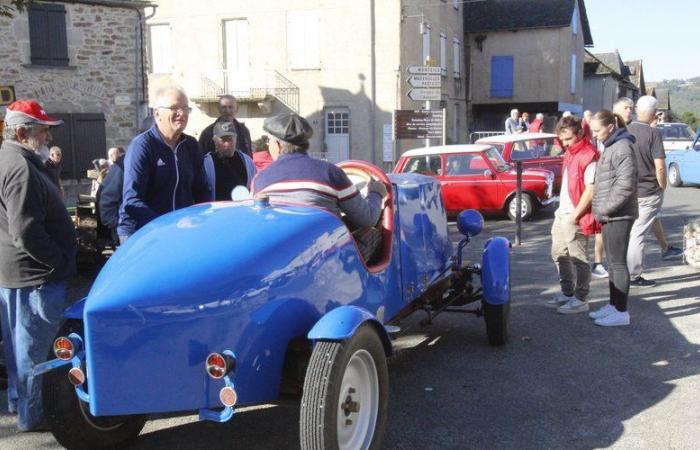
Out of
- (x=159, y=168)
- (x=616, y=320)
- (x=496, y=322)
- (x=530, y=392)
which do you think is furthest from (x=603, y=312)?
(x=159, y=168)

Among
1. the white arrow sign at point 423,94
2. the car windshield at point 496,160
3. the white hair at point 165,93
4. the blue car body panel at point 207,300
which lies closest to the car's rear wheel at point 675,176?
the car windshield at point 496,160

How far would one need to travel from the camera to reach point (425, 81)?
1377cm

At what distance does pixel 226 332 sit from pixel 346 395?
2.27ft

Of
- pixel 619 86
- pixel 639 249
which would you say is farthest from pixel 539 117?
pixel 619 86

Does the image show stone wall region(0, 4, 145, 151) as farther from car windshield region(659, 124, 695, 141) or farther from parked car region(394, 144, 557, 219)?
car windshield region(659, 124, 695, 141)

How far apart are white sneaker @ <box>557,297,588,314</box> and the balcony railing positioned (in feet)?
63.6

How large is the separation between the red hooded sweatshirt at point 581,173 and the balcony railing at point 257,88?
19242mm

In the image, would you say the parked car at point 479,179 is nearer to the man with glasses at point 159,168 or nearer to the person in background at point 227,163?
the person in background at point 227,163

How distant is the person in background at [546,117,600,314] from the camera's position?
6074 millimetres

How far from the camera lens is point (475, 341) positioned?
565 cm

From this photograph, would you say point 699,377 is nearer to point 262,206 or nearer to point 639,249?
point 639,249

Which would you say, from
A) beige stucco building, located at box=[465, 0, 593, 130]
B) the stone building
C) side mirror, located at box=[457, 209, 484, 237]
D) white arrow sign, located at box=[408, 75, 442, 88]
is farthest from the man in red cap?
beige stucco building, located at box=[465, 0, 593, 130]

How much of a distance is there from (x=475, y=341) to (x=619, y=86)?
46.1m

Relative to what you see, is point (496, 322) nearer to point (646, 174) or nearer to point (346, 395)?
point (346, 395)
